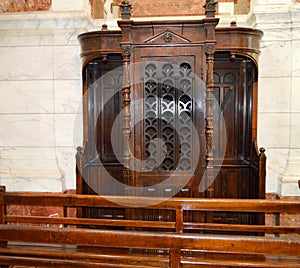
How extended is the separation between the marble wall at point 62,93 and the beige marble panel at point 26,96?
11 mm

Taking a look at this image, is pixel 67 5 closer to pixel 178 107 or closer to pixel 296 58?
pixel 178 107

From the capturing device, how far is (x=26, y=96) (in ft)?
11.2

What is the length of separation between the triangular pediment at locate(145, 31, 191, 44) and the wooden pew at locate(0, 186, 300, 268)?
4.70 feet

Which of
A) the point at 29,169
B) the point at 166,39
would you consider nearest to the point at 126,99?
the point at 166,39

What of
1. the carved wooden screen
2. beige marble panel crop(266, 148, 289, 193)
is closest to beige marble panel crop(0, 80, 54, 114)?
the carved wooden screen

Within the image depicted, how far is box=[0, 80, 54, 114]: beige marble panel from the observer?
340 centimetres

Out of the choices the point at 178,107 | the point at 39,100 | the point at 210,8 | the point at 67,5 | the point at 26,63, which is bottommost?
the point at 178,107

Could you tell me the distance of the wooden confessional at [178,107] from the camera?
2709mm

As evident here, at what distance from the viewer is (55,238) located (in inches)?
66.9

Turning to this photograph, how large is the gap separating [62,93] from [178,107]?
1.38m

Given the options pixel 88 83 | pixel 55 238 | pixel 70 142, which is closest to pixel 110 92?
pixel 88 83

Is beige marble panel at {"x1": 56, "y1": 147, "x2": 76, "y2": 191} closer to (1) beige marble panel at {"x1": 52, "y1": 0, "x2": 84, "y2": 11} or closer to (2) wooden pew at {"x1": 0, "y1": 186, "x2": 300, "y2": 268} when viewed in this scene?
(2) wooden pew at {"x1": 0, "y1": 186, "x2": 300, "y2": 268}

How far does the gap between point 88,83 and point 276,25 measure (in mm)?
2107

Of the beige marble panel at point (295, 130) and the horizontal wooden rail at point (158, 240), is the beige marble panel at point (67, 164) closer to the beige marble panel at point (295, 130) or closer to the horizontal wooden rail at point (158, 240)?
the horizontal wooden rail at point (158, 240)
